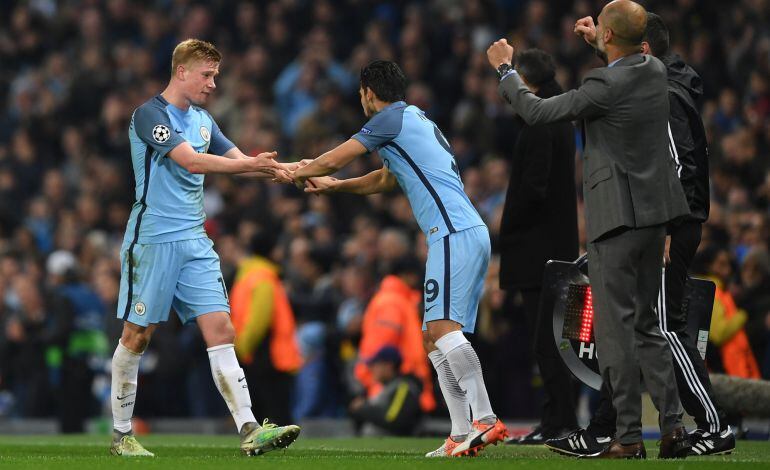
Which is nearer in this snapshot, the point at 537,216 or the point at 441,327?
the point at 441,327

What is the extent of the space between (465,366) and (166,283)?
181cm

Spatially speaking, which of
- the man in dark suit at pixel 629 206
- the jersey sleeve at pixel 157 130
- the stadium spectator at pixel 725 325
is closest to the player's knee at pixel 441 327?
the man in dark suit at pixel 629 206

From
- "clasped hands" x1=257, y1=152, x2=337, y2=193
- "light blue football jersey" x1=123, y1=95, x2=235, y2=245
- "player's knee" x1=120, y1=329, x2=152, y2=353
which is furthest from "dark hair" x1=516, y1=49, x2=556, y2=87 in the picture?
"player's knee" x1=120, y1=329, x2=152, y2=353

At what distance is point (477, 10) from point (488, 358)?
19.2 ft

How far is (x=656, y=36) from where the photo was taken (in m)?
8.44

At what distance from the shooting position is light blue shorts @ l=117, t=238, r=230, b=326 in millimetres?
8523

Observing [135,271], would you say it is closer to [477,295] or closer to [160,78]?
[477,295]

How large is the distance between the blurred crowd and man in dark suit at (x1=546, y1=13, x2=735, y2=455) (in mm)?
3033

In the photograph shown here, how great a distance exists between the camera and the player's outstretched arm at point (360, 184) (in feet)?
29.6

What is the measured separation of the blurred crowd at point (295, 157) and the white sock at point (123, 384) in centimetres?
471

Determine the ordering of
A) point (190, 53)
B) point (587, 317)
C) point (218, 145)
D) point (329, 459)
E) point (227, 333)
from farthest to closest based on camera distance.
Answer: point (218, 145), point (587, 317), point (190, 53), point (227, 333), point (329, 459)

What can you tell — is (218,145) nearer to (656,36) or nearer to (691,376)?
(656,36)

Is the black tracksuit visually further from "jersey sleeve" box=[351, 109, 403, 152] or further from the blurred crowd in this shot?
the blurred crowd

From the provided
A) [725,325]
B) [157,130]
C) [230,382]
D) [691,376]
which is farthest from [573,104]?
[725,325]
